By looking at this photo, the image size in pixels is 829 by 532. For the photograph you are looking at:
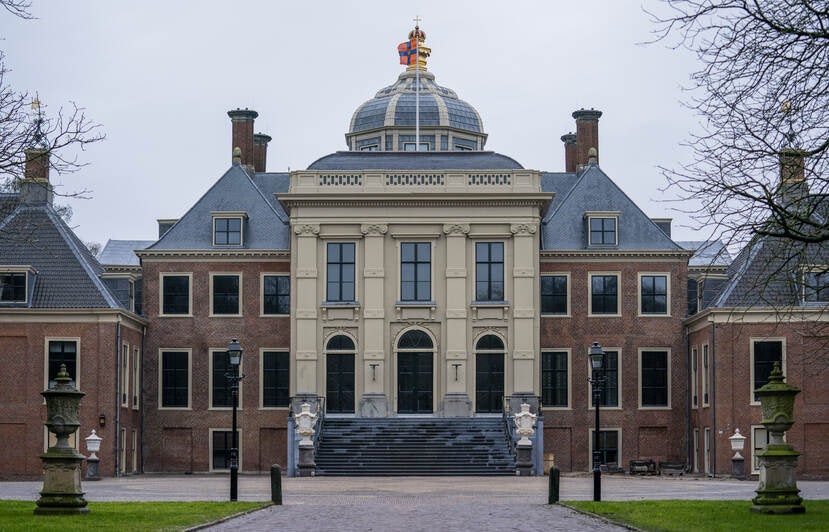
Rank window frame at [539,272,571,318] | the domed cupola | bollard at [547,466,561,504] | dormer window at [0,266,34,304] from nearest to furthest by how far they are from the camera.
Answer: bollard at [547,466,561,504] → dormer window at [0,266,34,304] → window frame at [539,272,571,318] → the domed cupola

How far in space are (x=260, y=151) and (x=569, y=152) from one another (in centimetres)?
1375

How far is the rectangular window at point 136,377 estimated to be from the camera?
5312cm

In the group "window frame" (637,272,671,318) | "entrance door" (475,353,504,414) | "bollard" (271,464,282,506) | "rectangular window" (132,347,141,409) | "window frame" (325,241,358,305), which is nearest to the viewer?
"bollard" (271,464,282,506)

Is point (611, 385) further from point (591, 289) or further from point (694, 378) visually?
point (591, 289)

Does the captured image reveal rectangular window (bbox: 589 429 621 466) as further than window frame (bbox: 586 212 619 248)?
No

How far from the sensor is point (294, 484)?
39.6 meters

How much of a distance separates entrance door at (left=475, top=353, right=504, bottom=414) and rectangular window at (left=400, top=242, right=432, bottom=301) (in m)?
3.08

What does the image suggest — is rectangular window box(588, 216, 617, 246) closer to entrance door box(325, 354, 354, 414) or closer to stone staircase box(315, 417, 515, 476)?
stone staircase box(315, 417, 515, 476)

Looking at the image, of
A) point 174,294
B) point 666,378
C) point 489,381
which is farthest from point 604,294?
point 174,294

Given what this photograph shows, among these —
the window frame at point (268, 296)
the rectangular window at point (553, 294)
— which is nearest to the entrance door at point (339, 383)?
the window frame at point (268, 296)

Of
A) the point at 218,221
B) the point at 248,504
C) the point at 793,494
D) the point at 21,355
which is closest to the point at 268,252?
the point at 218,221

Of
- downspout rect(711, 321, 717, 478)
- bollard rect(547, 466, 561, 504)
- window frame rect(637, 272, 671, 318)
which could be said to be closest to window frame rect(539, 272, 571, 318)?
window frame rect(637, 272, 671, 318)

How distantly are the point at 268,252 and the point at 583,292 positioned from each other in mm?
12189

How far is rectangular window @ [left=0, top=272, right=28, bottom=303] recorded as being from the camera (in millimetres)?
50188
